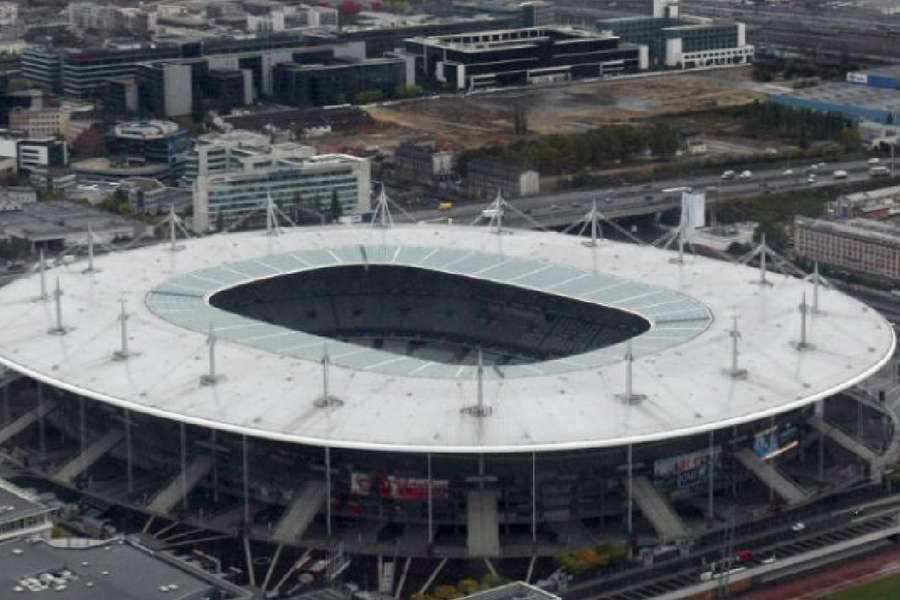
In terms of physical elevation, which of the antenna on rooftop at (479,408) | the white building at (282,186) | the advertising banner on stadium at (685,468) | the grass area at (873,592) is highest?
the antenna on rooftop at (479,408)

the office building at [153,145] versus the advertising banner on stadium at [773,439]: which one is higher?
the office building at [153,145]

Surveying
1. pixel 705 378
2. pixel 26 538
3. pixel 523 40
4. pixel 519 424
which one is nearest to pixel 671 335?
pixel 705 378

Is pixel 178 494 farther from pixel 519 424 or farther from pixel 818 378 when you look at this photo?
pixel 818 378

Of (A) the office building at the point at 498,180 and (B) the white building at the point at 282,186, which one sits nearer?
(B) the white building at the point at 282,186

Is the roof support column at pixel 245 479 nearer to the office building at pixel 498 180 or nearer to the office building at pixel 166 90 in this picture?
the office building at pixel 498 180

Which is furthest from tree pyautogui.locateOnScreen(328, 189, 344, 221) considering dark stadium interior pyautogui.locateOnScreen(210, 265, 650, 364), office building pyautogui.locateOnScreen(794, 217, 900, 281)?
dark stadium interior pyautogui.locateOnScreen(210, 265, 650, 364)

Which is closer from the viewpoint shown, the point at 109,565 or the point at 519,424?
Result: the point at 109,565

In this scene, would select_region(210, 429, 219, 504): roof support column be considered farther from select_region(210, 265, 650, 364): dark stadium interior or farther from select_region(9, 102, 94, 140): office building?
select_region(9, 102, 94, 140): office building

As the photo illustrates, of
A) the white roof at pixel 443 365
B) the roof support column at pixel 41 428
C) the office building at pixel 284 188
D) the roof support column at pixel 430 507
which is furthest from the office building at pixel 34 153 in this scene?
the roof support column at pixel 430 507

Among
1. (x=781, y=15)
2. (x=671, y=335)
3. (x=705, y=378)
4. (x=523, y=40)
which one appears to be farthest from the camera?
(x=781, y=15)
